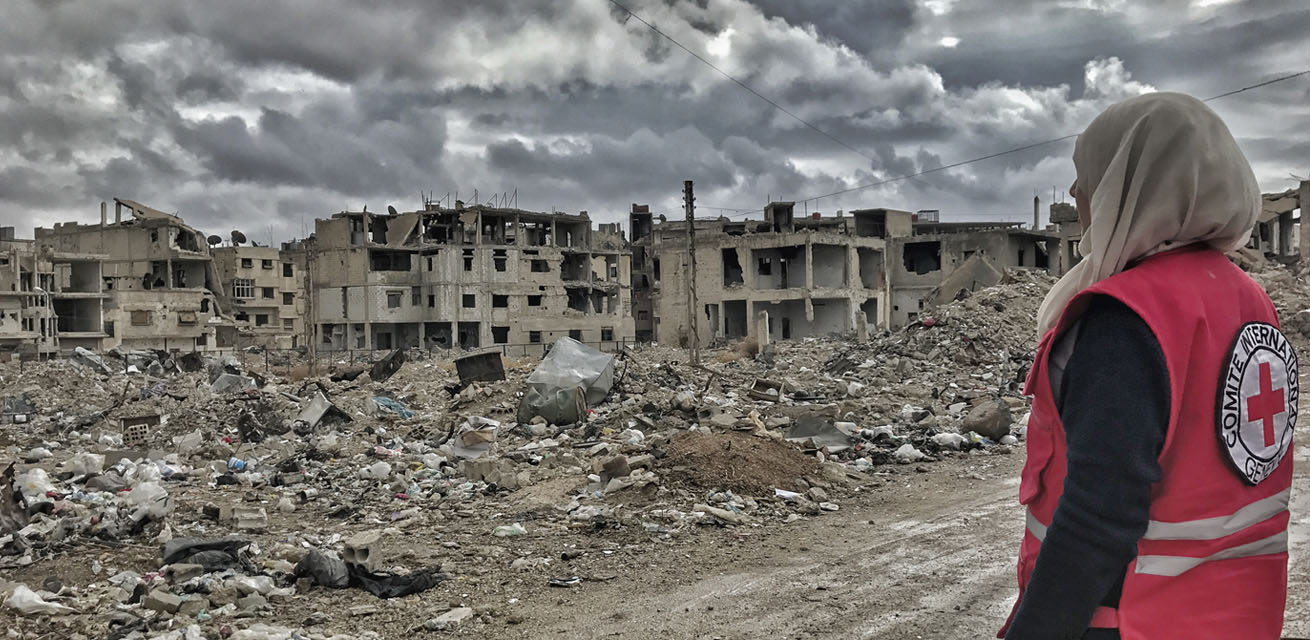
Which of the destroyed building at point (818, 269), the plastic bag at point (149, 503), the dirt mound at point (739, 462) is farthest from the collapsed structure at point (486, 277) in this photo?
the plastic bag at point (149, 503)

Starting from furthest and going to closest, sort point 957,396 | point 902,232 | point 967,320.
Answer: point 902,232 < point 967,320 < point 957,396

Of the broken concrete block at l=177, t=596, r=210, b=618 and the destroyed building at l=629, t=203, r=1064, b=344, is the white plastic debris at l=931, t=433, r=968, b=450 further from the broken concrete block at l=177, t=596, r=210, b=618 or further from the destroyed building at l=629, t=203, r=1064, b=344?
the destroyed building at l=629, t=203, r=1064, b=344

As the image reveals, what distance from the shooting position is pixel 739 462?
810cm

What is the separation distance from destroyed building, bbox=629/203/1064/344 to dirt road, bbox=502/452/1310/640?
37.3 metres

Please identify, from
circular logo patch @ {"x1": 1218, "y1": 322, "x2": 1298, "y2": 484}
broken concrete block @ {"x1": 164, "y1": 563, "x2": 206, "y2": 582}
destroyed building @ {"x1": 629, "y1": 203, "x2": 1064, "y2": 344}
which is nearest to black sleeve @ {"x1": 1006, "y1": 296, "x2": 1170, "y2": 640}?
circular logo patch @ {"x1": 1218, "y1": 322, "x2": 1298, "y2": 484}

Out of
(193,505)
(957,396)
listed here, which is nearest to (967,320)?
(957,396)

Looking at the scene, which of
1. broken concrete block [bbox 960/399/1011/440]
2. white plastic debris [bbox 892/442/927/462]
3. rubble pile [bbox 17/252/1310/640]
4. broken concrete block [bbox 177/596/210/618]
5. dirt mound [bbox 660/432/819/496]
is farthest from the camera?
broken concrete block [bbox 960/399/1011/440]

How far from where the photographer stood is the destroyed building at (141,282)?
1993 inches

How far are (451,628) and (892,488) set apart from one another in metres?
5.08

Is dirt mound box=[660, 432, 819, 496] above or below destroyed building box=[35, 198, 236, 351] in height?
below

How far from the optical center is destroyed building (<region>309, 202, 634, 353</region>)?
54250 mm

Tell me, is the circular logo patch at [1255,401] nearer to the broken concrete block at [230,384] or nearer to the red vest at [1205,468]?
the red vest at [1205,468]

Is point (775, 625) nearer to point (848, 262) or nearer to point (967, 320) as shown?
point (967, 320)

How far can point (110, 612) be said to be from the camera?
4.91m
